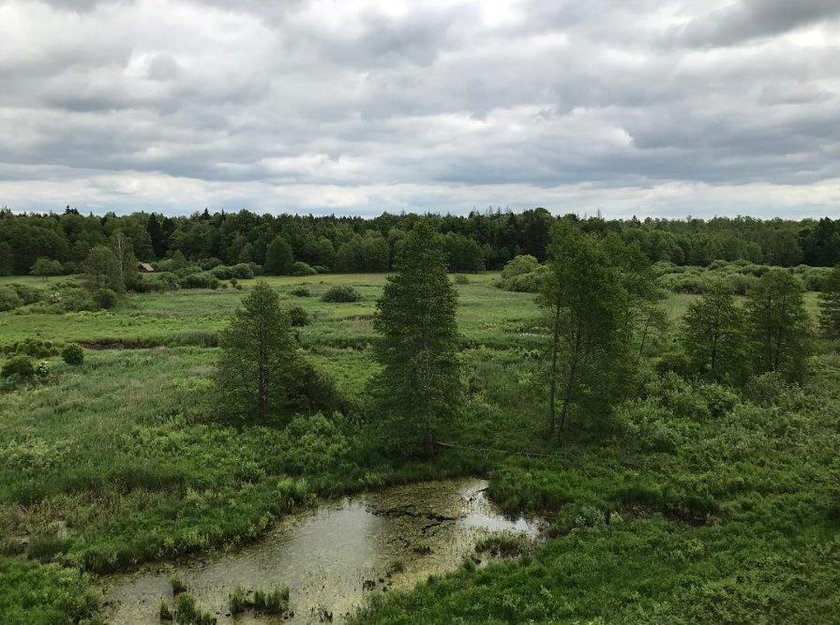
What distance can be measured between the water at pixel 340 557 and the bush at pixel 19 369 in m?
26.2

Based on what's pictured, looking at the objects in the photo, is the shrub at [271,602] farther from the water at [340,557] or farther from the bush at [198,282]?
the bush at [198,282]

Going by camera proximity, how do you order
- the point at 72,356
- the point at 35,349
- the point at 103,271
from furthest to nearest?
the point at 103,271 → the point at 35,349 → the point at 72,356

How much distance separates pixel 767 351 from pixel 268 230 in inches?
4688

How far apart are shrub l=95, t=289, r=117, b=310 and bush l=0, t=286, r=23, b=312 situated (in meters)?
10.1

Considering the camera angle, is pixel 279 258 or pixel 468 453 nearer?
pixel 468 453

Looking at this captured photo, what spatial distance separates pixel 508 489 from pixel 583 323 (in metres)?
8.25

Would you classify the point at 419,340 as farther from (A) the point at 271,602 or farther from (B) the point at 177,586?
(B) the point at 177,586

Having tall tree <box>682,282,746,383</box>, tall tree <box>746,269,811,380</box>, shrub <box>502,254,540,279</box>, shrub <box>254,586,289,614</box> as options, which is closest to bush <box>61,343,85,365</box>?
shrub <box>254,586,289,614</box>

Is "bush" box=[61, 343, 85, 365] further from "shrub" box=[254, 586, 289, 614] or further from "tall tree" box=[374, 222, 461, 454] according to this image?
"shrub" box=[254, 586, 289, 614]

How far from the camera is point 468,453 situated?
26.2 meters

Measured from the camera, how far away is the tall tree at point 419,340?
25.3 metres

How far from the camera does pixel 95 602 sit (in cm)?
1603

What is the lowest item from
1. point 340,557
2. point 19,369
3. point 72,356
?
point 340,557

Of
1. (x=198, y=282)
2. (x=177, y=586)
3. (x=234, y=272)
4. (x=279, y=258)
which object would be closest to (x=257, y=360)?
(x=177, y=586)
